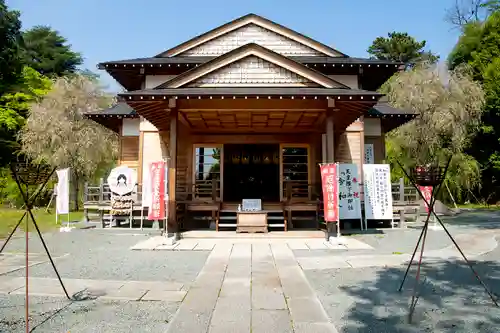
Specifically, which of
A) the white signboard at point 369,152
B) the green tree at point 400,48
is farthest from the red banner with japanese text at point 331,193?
the green tree at point 400,48

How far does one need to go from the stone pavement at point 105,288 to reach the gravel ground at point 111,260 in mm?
300

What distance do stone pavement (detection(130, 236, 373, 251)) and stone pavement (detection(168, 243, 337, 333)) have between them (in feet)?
5.73

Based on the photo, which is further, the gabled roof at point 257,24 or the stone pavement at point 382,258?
the gabled roof at point 257,24

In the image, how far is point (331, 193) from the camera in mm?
8719

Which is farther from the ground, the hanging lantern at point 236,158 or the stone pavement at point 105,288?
the hanging lantern at point 236,158

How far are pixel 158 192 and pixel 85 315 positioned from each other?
5453 mm

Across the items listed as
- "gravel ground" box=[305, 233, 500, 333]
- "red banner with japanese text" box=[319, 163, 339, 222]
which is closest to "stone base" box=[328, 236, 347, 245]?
"red banner with japanese text" box=[319, 163, 339, 222]

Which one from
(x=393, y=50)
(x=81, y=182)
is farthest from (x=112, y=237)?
(x=393, y=50)

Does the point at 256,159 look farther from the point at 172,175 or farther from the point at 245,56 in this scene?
the point at 172,175

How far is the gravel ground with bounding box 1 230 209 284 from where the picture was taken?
18.0ft

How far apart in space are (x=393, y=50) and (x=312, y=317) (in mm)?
39108

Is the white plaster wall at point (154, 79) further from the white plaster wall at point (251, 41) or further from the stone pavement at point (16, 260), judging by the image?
the stone pavement at point (16, 260)

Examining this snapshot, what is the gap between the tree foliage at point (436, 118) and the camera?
18531 millimetres

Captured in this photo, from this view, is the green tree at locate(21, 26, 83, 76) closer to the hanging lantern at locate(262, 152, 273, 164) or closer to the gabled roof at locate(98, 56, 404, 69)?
the gabled roof at locate(98, 56, 404, 69)
